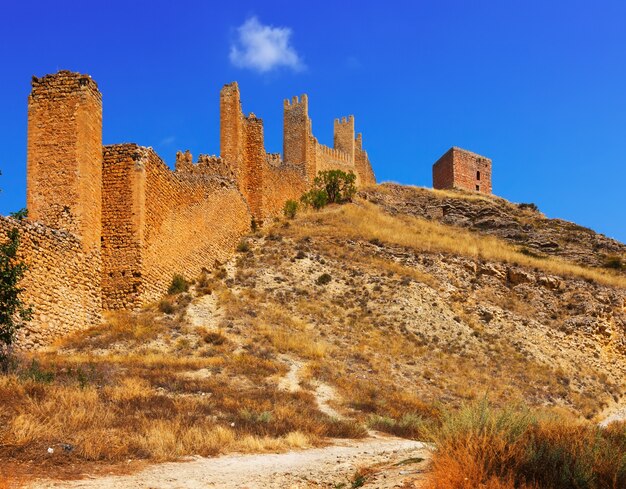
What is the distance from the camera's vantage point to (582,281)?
1268 inches

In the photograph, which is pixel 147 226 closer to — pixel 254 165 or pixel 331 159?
pixel 254 165

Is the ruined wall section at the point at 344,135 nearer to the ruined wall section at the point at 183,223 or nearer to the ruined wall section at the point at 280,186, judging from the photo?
the ruined wall section at the point at 280,186

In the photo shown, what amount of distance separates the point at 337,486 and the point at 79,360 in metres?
9.46

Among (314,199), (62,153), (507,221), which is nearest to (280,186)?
(314,199)

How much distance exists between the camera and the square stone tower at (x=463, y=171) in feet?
177

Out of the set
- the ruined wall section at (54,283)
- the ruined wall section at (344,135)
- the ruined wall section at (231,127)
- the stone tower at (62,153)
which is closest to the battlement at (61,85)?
the stone tower at (62,153)

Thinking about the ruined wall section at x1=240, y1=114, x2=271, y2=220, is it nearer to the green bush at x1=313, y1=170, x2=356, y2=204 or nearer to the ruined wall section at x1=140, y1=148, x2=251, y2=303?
the ruined wall section at x1=140, y1=148, x2=251, y2=303

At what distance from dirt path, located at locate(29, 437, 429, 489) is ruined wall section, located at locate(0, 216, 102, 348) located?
30.0 feet

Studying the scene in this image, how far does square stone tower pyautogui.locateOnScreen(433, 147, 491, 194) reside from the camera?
177 ft

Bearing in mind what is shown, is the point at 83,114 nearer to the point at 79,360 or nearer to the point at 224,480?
the point at 79,360

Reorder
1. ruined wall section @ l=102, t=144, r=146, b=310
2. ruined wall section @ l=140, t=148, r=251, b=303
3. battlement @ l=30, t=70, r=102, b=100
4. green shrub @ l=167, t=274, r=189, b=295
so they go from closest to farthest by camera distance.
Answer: battlement @ l=30, t=70, r=102, b=100, ruined wall section @ l=102, t=144, r=146, b=310, ruined wall section @ l=140, t=148, r=251, b=303, green shrub @ l=167, t=274, r=189, b=295

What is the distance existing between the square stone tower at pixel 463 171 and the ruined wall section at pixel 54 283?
39625 mm

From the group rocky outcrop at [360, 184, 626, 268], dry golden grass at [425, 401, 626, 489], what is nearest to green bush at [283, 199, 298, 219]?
rocky outcrop at [360, 184, 626, 268]

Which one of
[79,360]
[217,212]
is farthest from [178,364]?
[217,212]
